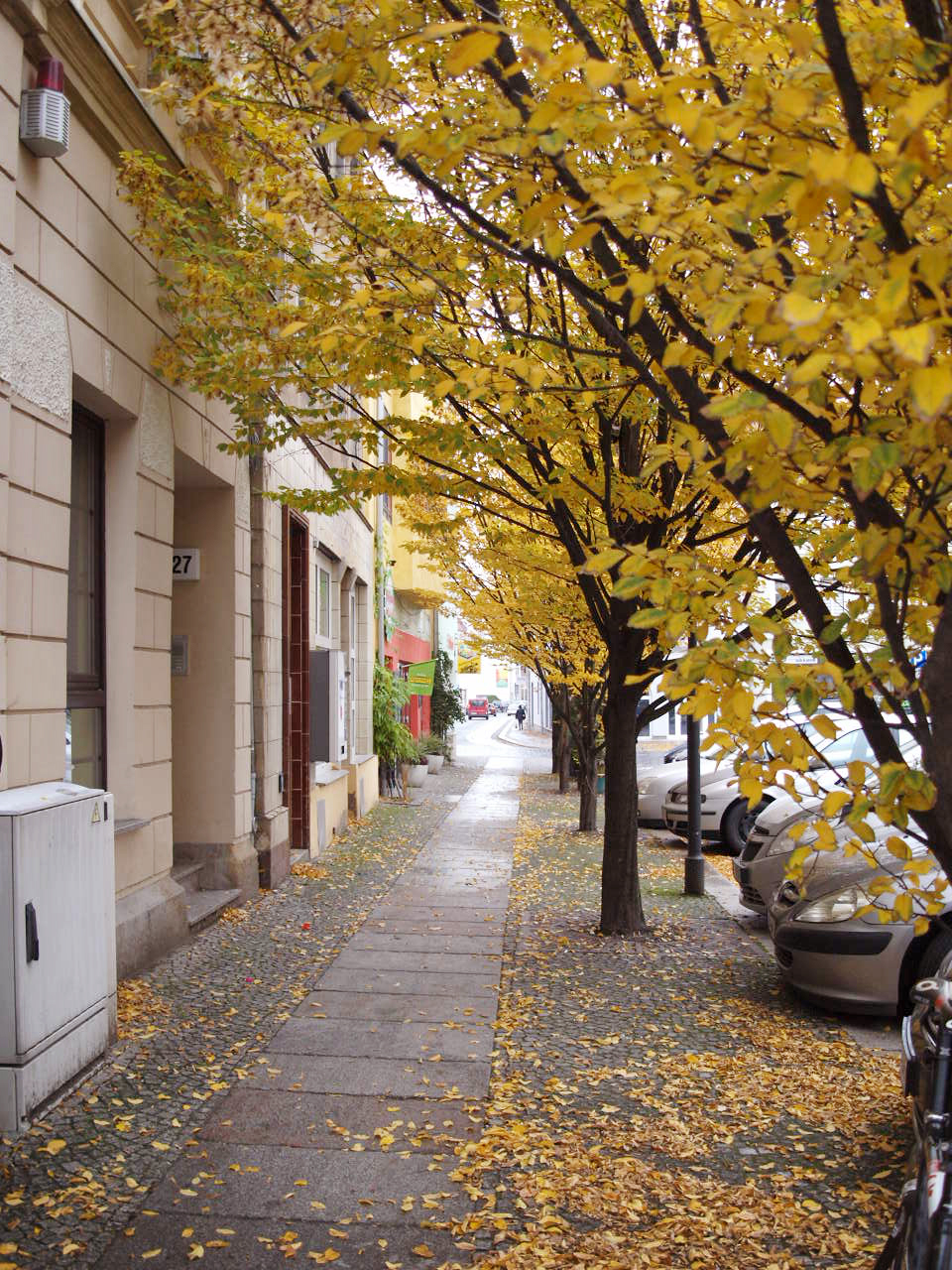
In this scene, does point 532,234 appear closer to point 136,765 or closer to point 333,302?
point 333,302

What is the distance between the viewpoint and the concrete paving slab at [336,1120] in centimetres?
439

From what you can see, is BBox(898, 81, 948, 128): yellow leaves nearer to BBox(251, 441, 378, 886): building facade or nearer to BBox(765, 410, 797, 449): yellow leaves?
BBox(765, 410, 797, 449): yellow leaves

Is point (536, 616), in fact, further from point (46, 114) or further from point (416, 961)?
point (46, 114)

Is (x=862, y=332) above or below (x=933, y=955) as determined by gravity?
above

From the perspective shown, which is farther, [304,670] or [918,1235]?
[304,670]

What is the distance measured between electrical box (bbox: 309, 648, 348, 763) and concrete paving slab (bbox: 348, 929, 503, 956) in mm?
4545

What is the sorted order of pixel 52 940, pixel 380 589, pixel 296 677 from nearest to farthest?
pixel 52 940 < pixel 296 677 < pixel 380 589

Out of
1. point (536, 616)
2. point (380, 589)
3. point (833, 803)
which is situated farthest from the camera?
point (380, 589)

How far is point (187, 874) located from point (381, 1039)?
352 cm

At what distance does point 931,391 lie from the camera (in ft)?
5.36

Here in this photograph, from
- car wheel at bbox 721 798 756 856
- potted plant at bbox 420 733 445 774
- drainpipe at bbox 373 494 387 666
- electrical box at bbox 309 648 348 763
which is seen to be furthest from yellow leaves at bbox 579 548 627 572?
potted plant at bbox 420 733 445 774

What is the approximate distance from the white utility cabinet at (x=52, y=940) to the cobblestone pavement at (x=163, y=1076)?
0.61 ft

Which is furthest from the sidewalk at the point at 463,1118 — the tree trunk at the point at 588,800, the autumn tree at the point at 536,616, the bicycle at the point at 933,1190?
the tree trunk at the point at 588,800

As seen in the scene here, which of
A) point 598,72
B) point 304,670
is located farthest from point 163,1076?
point 304,670
